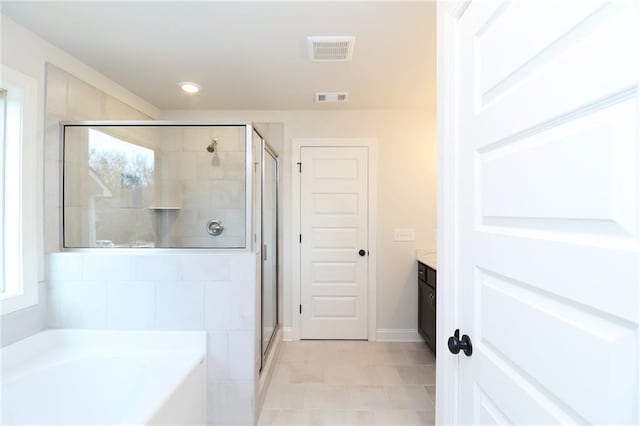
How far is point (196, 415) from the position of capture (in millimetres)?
1753

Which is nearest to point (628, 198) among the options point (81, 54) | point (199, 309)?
point (199, 309)

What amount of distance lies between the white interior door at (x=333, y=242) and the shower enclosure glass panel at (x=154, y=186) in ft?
3.70

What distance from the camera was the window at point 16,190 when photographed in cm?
175

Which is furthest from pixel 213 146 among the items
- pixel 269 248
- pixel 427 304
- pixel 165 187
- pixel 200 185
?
pixel 427 304

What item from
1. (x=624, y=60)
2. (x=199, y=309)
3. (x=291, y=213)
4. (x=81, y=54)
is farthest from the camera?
(x=291, y=213)

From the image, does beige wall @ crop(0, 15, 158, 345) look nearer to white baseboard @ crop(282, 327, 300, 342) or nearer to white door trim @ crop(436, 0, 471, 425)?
white baseboard @ crop(282, 327, 300, 342)

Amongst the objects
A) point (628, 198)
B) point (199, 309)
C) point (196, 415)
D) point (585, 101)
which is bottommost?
point (196, 415)

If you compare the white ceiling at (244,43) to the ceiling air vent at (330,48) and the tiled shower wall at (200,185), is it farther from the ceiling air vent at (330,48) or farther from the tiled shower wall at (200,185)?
the tiled shower wall at (200,185)

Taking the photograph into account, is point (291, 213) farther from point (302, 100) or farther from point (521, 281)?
point (521, 281)

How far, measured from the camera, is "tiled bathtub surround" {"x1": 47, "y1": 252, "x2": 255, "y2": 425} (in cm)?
189

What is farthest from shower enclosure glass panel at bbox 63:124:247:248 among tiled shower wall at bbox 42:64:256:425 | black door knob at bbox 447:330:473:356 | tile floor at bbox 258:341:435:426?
black door knob at bbox 447:330:473:356

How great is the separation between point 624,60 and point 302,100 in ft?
8.66

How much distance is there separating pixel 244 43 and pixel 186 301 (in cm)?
168

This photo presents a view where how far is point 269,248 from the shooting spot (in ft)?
9.13
